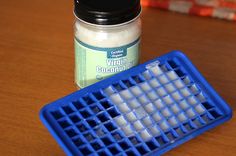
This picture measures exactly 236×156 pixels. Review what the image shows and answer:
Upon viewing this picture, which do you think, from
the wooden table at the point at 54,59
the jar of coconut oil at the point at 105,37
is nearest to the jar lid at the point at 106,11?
the jar of coconut oil at the point at 105,37

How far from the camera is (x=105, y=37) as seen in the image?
19.7 inches

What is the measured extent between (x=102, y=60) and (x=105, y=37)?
0.03 metres

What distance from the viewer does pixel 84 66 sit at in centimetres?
53

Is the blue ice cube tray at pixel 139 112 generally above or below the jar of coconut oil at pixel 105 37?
below

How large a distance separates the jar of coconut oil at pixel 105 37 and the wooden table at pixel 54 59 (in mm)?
78

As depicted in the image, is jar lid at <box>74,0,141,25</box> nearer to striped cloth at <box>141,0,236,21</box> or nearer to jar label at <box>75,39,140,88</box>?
jar label at <box>75,39,140,88</box>

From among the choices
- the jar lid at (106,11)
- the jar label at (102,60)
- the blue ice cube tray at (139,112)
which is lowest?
the blue ice cube tray at (139,112)

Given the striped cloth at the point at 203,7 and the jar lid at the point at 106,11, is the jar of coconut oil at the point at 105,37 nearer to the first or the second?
the jar lid at the point at 106,11

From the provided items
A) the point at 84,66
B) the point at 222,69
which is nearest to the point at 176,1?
the point at 222,69

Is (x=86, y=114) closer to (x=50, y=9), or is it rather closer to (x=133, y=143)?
(x=133, y=143)

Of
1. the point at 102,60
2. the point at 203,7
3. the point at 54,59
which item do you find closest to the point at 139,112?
the point at 102,60

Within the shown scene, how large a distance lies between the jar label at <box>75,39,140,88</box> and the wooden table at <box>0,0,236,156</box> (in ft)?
0.20

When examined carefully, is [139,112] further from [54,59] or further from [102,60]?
[54,59]

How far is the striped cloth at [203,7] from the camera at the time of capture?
2.35 ft
